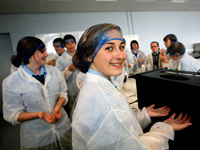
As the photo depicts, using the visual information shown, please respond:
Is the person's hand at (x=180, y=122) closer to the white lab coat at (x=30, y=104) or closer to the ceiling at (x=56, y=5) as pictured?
the white lab coat at (x=30, y=104)

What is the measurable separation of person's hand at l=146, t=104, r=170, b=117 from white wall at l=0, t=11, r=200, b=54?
12.0 feet

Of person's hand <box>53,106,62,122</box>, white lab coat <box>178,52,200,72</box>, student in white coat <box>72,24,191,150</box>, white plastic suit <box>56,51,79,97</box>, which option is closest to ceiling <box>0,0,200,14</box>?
white plastic suit <box>56,51,79,97</box>

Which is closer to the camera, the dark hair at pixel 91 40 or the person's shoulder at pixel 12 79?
the dark hair at pixel 91 40

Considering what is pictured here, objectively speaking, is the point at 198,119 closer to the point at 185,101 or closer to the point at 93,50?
the point at 185,101

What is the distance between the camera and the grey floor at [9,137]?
1.90 meters

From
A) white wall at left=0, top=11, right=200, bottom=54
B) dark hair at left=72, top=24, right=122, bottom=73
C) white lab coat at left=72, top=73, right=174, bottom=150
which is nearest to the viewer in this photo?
white lab coat at left=72, top=73, right=174, bottom=150

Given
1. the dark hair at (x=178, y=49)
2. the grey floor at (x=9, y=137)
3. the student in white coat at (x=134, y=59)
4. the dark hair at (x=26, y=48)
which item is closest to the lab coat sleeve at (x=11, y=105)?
the dark hair at (x=26, y=48)

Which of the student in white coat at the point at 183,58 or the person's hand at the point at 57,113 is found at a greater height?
the student in white coat at the point at 183,58

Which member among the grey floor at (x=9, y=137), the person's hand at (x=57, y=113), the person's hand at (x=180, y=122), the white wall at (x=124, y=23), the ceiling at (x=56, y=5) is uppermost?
the ceiling at (x=56, y=5)

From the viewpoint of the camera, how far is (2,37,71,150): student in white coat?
2.93 ft

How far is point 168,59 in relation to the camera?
2209mm

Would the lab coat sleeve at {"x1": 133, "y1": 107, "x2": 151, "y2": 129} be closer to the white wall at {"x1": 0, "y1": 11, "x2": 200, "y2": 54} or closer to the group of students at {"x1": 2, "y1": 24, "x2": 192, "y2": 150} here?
the group of students at {"x1": 2, "y1": 24, "x2": 192, "y2": 150}

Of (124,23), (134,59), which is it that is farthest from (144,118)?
(124,23)

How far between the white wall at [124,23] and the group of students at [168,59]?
6.01ft
